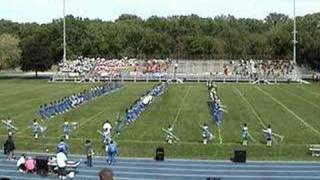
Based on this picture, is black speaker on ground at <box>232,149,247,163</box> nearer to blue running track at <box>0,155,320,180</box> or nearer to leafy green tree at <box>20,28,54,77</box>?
blue running track at <box>0,155,320,180</box>

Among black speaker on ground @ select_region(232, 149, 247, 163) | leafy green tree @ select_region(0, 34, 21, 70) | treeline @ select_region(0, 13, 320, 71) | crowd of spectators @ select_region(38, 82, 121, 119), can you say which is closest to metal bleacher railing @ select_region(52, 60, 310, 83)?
treeline @ select_region(0, 13, 320, 71)

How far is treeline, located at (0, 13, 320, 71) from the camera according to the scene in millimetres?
93500

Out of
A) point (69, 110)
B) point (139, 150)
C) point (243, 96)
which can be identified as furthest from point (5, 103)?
point (139, 150)

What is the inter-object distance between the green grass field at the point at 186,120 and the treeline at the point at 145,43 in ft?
107

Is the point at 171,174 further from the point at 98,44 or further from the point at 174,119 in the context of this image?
the point at 98,44

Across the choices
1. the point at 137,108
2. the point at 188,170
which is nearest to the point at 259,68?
the point at 137,108

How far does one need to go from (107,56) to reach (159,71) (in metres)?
19.4

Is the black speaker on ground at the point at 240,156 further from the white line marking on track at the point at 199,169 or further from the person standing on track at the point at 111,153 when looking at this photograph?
the person standing on track at the point at 111,153

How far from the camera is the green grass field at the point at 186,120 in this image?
92.8 ft

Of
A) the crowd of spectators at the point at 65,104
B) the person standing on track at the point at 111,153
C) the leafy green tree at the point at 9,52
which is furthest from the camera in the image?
the leafy green tree at the point at 9,52

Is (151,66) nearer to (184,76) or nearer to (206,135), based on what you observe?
(184,76)

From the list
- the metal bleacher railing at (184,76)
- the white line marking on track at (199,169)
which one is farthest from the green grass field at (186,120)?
the metal bleacher railing at (184,76)

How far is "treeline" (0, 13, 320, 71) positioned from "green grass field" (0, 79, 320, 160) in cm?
3254

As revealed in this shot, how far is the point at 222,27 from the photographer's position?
428ft
